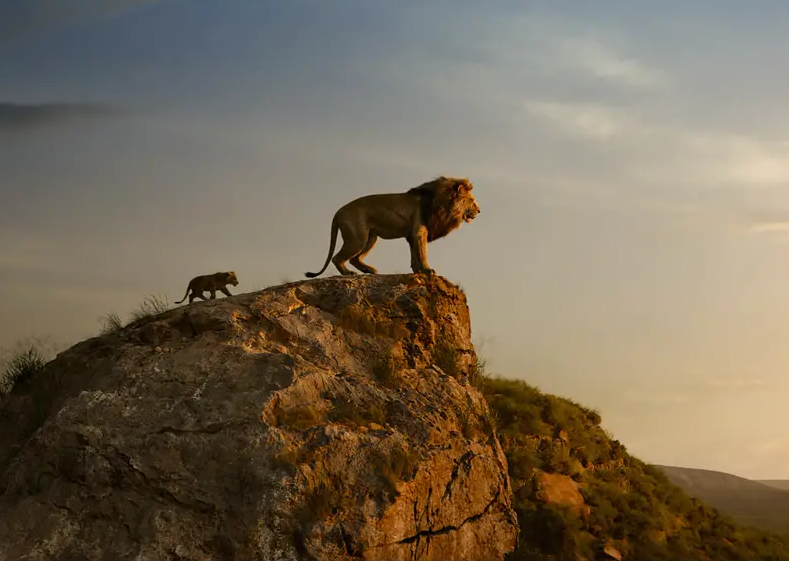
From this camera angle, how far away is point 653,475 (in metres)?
21.4

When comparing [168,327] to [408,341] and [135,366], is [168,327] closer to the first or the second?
[135,366]

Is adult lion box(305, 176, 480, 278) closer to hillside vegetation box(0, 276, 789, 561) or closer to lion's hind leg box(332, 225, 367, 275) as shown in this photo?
lion's hind leg box(332, 225, 367, 275)

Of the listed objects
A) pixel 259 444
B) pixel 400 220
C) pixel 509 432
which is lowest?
pixel 259 444

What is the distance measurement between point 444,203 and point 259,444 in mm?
6559

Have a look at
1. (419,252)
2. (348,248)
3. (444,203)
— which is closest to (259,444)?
(348,248)

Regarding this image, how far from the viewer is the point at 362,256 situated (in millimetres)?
14984

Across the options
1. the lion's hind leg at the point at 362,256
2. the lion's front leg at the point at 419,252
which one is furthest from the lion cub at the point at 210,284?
the lion's front leg at the point at 419,252

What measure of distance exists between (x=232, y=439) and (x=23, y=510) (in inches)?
103

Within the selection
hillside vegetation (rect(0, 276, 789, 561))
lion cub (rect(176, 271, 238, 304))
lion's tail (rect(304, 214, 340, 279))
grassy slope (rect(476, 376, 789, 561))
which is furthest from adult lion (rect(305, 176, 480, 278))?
lion cub (rect(176, 271, 238, 304))

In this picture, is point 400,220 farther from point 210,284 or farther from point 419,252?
point 210,284

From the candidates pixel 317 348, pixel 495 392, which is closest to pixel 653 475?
pixel 495 392

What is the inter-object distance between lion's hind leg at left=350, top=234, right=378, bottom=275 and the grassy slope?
2.74 m

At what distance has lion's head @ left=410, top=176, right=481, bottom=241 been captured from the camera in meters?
15.1

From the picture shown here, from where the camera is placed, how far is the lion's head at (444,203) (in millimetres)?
15062
